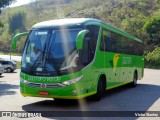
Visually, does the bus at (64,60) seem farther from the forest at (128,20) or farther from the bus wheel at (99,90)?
the forest at (128,20)

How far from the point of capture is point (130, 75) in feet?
60.8

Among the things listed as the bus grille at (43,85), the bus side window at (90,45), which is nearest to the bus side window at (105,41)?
the bus side window at (90,45)

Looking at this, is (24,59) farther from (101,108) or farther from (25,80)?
(101,108)

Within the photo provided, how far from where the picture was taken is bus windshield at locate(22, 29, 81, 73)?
10836 mm

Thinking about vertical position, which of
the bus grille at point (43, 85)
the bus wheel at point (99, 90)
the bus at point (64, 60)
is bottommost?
the bus wheel at point (99, 90)

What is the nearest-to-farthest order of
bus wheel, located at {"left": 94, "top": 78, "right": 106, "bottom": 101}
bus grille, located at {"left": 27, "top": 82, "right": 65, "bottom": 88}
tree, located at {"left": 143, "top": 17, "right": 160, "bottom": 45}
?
bus grille, located at {"left": 27, "top": 82, "right": 65, "bottom": 88}, bus wheel, located at {"left": 94, "top": 78, "right": 106, "bottom": 101}, tree, located at {"left": 143, "top": 17, "right": 160, "bottom": 45}

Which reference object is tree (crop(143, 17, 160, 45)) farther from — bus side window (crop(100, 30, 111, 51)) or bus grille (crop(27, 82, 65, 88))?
bus grille (crop(27, 82, 65, 88))

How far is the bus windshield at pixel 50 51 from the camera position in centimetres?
1084

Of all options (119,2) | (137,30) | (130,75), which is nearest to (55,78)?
(130,75)

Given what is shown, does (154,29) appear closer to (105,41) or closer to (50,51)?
(105,41)

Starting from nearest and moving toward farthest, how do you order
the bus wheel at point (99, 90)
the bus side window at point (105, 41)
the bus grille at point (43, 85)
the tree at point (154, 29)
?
the bus grille at point (43, 85) < the bus wheel at point (99, 90) < the bus side window at point (105, 41) < the tree at point (154, 29)

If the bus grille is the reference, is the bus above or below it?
above

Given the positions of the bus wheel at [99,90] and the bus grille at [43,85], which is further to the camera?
the bus wheel at [99,90]

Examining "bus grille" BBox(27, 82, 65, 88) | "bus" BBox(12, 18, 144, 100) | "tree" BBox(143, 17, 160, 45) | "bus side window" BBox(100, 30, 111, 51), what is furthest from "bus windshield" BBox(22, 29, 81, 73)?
"tree" BBox(143, 17, 160, 45)
